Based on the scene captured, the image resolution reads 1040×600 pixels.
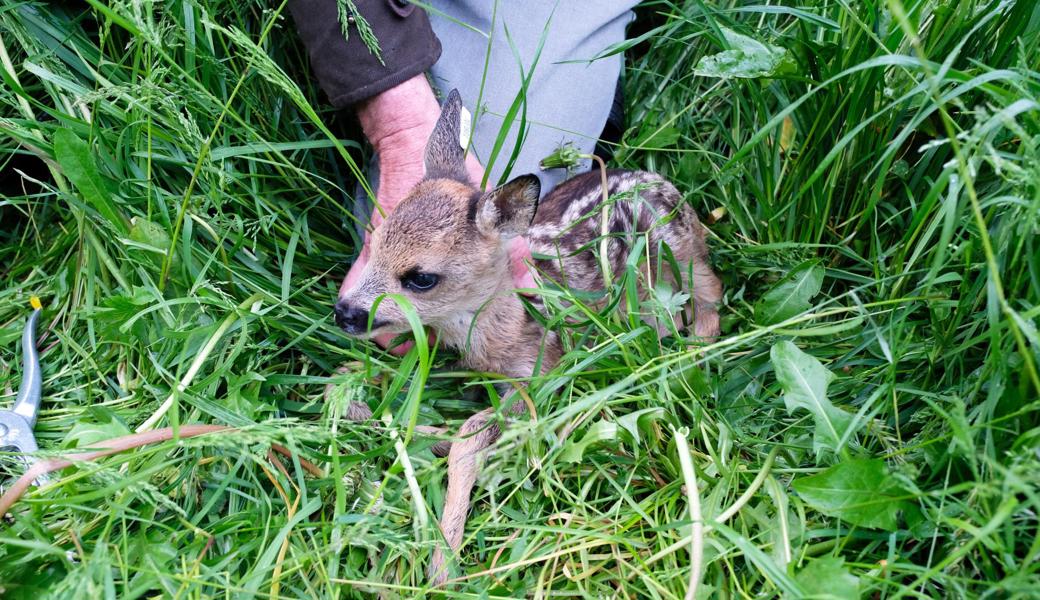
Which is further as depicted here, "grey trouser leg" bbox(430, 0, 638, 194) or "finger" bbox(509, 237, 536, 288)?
"grey trouser leg" bbox(430, 0, 638, 194)

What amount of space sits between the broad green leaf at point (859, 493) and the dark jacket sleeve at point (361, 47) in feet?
6.90

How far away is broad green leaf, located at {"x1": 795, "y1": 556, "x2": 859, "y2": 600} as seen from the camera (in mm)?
1686

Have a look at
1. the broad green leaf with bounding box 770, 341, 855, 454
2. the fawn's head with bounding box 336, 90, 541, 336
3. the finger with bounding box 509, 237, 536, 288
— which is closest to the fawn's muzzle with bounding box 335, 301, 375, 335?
the fawn's head with bounding box 336, 90, 541, 336

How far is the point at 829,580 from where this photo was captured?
1.72 m

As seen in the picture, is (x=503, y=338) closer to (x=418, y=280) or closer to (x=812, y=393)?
(x=418, y=280)

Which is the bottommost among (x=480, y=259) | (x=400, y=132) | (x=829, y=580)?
(x=829, y=580)

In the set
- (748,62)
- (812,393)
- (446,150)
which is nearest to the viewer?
(812,393)

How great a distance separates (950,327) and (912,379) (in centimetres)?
22

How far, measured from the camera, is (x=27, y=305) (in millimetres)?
2889

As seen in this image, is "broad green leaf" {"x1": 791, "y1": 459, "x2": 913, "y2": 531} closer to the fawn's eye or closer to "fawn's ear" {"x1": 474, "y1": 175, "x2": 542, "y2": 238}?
"fawn's ear" {"x1": 474, "y1": 175, "x2": 542, "y2": 238}

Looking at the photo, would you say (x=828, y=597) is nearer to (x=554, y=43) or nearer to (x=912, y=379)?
(x=912, y=379)

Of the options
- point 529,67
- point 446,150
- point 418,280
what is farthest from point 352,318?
point 529,67

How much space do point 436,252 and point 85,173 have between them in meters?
1.21

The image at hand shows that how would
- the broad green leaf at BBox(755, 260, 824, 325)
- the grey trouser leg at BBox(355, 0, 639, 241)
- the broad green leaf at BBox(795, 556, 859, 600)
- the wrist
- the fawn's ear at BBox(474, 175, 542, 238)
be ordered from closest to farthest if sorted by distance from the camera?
the broad green leaf at BBox(795, 556, 859, 600) < the fawn's ear at BBox(474, 175, 542, 238) < the broad green leaf at BBox(755, 260, 824, 325) < the wrist < the grey trouser leg at BBox(355, 0, 639, 241)
